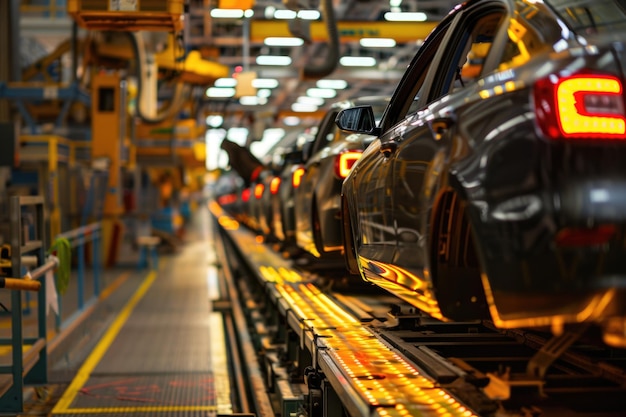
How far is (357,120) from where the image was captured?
4.97 m

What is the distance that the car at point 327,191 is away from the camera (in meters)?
6.87

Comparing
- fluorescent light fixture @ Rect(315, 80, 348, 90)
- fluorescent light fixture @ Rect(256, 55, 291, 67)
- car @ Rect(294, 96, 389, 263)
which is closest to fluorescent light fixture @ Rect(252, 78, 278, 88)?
fluorescent light fixture @ Rect(315, 80, 348, 90)

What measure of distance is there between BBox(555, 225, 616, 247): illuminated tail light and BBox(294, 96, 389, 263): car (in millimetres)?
4270

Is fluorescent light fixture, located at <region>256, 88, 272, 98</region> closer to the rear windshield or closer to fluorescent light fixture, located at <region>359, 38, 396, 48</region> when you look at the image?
fluorescent light fixture, located at <region>359, 38, 396, 48</region>

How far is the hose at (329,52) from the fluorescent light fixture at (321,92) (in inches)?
525

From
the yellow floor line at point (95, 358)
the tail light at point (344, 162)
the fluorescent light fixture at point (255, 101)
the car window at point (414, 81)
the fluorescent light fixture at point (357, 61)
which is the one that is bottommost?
the yellow floor line at point (95, 358)

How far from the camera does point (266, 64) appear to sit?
2028 cm

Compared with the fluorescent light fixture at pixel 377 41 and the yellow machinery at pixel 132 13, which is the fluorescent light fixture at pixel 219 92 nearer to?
the fluorescent light fixture at pixel 377 41

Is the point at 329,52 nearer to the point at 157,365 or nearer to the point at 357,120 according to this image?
the point at 157,365

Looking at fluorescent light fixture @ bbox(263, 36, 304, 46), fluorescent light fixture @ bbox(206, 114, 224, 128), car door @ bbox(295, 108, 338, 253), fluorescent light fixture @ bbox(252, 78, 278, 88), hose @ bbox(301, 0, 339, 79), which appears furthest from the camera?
fluorescent light fixture @ bbox(206, 114, 224, 128)

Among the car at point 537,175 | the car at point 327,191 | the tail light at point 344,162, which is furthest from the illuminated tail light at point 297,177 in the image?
the car at point 537,175

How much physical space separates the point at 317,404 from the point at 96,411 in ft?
9.75

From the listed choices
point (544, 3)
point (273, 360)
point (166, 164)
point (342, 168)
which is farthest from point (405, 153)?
point (166, 164)

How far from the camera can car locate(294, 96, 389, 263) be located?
687 cm
